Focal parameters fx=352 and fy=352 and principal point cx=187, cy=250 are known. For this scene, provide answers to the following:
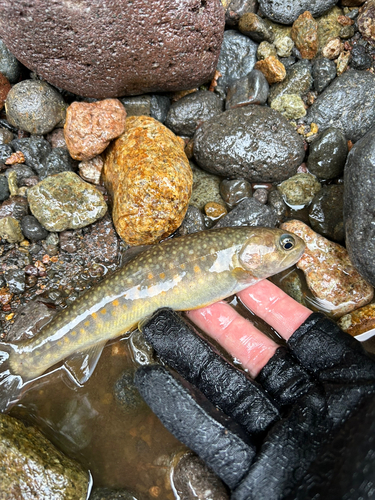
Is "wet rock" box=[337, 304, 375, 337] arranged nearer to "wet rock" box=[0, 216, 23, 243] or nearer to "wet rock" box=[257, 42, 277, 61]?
"wet rock" box=[257, 42, 277, 61]

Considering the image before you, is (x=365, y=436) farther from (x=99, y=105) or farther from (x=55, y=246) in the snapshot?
(x=99, y=105)

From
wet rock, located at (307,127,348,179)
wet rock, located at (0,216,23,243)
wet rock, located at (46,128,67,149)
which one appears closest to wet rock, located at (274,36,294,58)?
wet rock, located at (307,127,348,179)

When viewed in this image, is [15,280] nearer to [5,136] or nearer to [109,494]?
[5,136]

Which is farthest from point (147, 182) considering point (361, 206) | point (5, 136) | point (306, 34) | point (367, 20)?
point (367, 20)

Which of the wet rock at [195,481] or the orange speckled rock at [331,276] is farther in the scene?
the orange speckled rock at [331,276]

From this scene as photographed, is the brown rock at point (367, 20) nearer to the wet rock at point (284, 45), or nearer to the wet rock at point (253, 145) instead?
the wet rock at point (284, 45)

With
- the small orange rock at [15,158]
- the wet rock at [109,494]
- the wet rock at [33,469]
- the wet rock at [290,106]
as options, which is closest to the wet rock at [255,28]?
the wet rock at [290,106]

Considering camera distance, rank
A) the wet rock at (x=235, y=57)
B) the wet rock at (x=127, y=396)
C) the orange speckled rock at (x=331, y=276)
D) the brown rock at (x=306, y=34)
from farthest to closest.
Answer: the wet rock at (x=235, y=57)
the brown rock at (x=306, y=34)
the orange speckled rock at (x=331, y=276)
the wet rock at (x=127, y=396)
